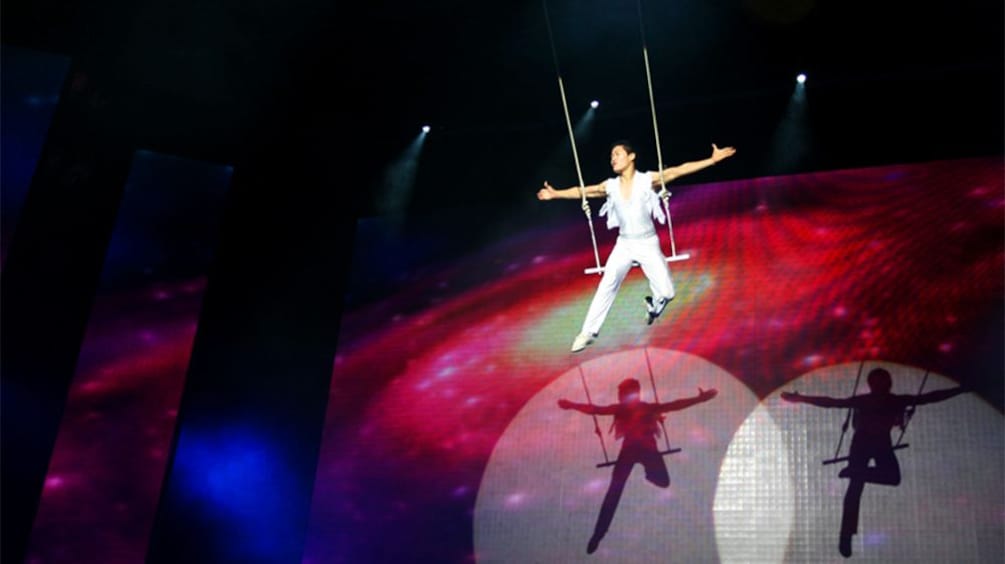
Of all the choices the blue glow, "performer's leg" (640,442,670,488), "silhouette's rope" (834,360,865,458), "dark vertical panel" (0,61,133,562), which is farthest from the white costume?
"dark vertical panel" (0,61,133,562)

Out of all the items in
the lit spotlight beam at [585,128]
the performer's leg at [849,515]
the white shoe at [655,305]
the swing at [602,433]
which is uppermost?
the lit spotlight beam at [585,128]

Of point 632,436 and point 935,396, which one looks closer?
point 935,396

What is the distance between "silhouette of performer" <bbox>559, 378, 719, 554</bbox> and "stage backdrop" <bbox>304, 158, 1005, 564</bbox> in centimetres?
4

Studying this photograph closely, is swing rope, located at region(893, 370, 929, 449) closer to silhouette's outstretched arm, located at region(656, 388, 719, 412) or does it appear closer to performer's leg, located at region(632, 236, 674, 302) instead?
silhouette's outstretched arm, located at region(656, 388, 719, 412)

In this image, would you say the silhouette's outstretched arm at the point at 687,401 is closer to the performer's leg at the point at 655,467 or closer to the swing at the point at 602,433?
the swing at the point at 602,433

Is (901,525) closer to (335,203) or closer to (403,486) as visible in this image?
(403,486)

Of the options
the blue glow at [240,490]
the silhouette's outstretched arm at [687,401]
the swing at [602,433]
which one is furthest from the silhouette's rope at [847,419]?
the blue glow at [240,490]

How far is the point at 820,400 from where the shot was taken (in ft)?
15.7

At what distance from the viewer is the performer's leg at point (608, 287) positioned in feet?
16.5

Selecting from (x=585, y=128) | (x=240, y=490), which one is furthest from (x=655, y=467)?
(x=240, y=490)

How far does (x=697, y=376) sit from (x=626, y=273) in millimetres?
701

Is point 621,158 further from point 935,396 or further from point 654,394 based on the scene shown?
point 935,396

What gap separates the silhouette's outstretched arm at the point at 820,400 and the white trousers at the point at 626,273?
0.83 metres

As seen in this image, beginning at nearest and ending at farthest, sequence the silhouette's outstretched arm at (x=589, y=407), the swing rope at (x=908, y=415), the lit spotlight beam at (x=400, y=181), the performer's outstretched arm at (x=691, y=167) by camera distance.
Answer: the swing rope at (x=908, y=415) → the performer's outstretched arm at (x=691, y=167) → the silhouette's outstretched arm at (x=589, y=407) → the lit spotlight beam at (x=400, y=181)
